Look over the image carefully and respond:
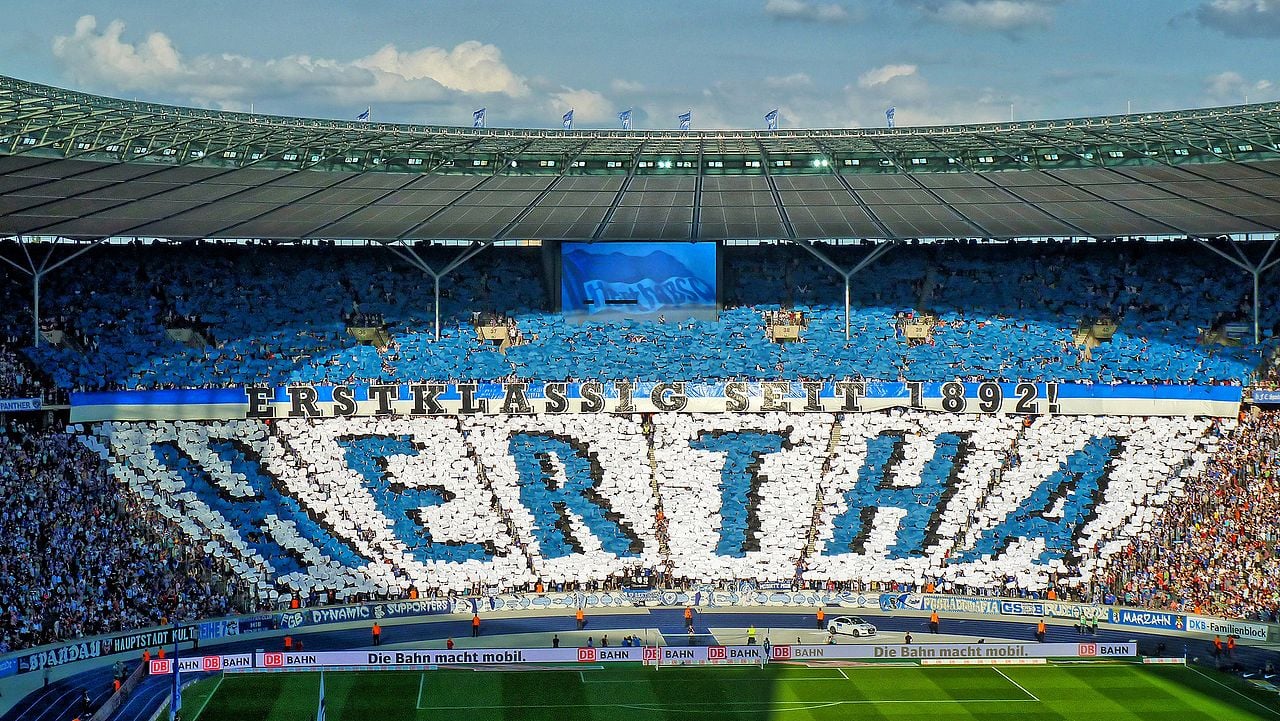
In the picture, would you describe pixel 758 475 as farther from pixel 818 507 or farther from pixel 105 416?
pixel 105 416

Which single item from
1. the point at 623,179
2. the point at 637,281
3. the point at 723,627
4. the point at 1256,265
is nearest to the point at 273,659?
the point at 723,627

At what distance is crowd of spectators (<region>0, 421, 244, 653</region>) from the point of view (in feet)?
128

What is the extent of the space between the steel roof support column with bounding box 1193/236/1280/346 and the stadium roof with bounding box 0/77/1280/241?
6.09ft

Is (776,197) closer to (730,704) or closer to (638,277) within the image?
(638,277)

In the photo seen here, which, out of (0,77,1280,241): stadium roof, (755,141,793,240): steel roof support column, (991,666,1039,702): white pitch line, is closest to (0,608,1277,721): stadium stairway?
(991,666,1039,702): white pitch line

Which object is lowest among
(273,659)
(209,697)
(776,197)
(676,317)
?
(209,697)

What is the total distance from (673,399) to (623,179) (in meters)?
9.69

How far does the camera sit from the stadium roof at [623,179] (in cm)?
4600

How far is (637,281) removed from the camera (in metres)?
50.8

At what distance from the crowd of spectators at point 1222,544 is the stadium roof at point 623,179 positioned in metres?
7.57

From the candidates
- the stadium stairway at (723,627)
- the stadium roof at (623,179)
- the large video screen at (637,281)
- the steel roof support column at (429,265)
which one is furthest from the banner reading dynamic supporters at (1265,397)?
the steel roof support column at (429,265)

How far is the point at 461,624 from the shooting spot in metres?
42.7

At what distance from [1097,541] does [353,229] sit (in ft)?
88.7

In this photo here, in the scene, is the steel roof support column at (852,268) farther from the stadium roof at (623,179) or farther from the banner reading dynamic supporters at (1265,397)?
the banner reading dynamic supporters at (1265,397)
